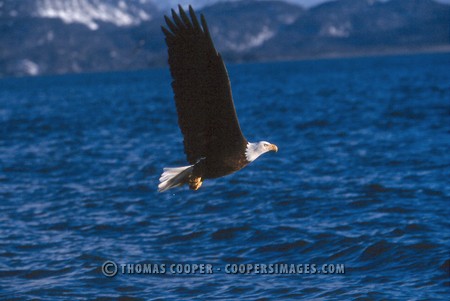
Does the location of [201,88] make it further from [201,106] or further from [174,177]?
[174,177]

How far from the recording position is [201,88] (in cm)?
673

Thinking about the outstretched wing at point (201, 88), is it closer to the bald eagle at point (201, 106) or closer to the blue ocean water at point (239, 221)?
the bald eagle at point (201, 106)

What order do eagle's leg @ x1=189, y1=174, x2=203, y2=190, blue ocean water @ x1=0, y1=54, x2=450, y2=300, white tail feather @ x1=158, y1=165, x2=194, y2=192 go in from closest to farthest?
white tail feather @ x1=158, y1=165, x2=194, y2=192, eagle's leg @ x1=189, y1=174, x2=203, y2=190, blue ocean water @ x1=0, y1=54, x2=450, y2=300

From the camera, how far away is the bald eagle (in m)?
6.52

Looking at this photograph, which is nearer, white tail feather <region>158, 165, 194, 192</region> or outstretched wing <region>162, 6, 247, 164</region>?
outstretched wing <region>162, 6, 247, 164</region>

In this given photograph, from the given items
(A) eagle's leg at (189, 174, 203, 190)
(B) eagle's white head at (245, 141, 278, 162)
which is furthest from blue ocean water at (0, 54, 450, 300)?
(B) eagle's white head at (245, 141, 278, 162)

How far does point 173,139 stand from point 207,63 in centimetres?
1527

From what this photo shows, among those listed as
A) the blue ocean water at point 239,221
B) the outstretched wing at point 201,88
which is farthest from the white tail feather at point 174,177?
the blue ocean water at point 239,221

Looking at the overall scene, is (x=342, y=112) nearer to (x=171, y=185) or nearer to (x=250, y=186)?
(x=250, y=186)

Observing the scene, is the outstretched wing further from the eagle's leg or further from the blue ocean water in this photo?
the blue ocean water

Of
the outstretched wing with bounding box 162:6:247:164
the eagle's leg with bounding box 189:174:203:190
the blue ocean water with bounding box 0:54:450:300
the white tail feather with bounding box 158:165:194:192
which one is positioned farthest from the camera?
the blue ocean water with bounding box 0:54:450:300

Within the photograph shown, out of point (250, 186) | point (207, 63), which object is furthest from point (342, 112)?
point (207, 63)

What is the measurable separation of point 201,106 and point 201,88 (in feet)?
0.67

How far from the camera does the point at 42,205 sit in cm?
1257
